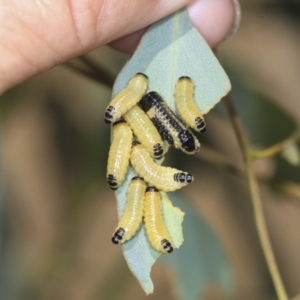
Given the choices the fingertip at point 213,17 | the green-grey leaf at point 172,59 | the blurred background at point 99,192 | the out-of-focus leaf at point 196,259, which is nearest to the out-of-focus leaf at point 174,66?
the green-grey leaf at point 172,59

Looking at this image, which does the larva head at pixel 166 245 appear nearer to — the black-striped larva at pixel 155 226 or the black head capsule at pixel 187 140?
the black-striped larva at pixel 155 226

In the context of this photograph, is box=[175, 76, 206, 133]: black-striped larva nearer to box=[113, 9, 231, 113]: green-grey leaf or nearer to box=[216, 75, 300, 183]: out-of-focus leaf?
box=[113, 9, 231, 113]: green-grey leaf

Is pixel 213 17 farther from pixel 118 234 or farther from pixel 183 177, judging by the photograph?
pixel 118 234

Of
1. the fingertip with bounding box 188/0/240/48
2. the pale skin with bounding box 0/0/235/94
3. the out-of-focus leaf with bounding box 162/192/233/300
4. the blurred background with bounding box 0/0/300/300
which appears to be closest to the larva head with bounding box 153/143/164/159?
the pale skin with bounding box 0/0/235/94

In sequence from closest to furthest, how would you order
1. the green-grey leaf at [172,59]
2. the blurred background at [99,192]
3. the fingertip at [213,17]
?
the green-grey leaf at [172,59] → the fingertip at [213,17] → the blurred background at [99,192]

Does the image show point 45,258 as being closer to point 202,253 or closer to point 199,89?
point 202,253
